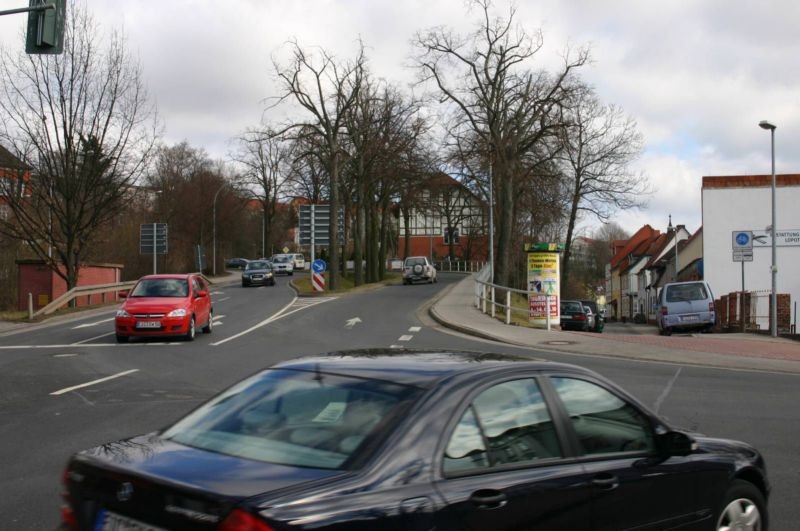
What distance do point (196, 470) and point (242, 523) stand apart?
469mm

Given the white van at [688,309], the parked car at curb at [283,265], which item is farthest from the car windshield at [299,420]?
the parked car at curb at [283,265]

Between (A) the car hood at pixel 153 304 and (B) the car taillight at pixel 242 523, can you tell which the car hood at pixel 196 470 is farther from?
(A) the car hood at pixel 153 304

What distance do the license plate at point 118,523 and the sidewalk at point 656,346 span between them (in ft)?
49.3

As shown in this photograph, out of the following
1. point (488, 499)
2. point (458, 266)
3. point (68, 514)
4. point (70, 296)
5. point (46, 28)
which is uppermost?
point (46, 28)

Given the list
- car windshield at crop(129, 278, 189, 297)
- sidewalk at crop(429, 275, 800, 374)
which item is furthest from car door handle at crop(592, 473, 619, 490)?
car windshield at crop(129, 278, 189, 297)

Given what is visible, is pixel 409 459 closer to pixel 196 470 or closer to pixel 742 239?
pixel 196 470

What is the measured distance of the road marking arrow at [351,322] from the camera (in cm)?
2408

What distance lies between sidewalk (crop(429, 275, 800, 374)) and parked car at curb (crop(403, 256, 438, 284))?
25394 millimetres

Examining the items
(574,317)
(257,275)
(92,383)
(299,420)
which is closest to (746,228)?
(574,317)

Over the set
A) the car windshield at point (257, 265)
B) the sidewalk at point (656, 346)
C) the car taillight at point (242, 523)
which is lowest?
the sidewalk at point (656, 346)

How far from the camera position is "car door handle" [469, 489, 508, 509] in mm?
3453

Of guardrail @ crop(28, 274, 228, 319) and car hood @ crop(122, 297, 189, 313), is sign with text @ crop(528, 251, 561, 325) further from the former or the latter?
guardrail @ crop(28, 274, 228, 319)

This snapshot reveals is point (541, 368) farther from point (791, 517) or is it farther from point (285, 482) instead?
point (791, 517)

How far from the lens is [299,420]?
3.72 metres
